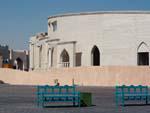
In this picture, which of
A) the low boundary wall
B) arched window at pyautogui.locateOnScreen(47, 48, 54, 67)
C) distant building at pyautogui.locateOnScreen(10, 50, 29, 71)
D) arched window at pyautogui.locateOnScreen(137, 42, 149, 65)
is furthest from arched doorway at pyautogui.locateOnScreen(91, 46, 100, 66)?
distant building at pyautogui.locateOnScreen(10, 50, 29, 71)

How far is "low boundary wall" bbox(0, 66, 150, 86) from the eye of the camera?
56.6 metres

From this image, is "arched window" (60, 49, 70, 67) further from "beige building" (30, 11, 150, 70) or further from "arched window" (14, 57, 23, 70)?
"arched window" (14, 57, 23, 70)

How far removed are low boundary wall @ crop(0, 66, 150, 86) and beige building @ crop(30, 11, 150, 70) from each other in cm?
1001

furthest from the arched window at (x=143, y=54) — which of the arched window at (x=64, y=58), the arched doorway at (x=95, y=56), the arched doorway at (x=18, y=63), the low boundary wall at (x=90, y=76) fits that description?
the arched doorway at (x=18, y=63)

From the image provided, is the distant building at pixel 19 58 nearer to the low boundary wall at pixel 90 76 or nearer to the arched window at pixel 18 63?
the arched window at pixel 18 63

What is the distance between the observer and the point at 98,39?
7288cm

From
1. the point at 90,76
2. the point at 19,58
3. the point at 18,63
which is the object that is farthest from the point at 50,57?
the point at 18,63

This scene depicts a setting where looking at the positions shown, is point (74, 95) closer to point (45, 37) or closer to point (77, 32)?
point (77, 32)

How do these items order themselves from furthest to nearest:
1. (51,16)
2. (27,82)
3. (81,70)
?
(51,16)
(27,82)
(81,70)

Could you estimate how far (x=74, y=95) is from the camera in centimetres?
2081

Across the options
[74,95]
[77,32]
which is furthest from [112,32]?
[74,95]

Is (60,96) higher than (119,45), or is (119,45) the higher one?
(119,45)

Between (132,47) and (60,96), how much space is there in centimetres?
5106

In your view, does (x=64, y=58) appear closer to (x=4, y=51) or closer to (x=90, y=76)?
(x=90, y=76)
